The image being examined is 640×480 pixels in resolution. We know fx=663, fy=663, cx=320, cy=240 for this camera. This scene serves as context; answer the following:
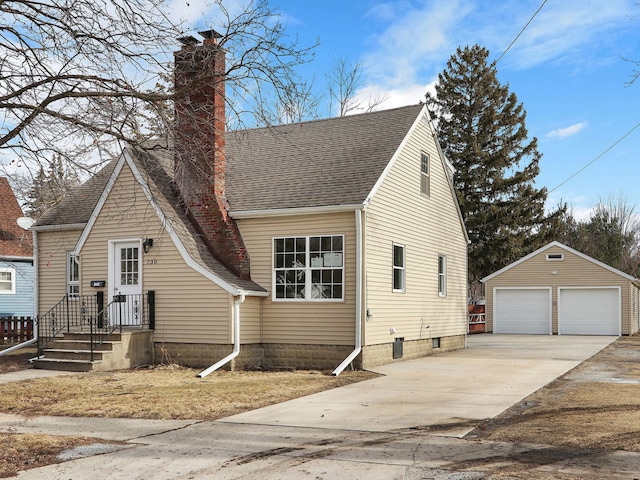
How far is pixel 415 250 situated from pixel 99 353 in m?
8.76

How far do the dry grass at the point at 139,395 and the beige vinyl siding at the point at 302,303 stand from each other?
107 centimetres

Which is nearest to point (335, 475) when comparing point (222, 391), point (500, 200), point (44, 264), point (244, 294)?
point (222, 391)

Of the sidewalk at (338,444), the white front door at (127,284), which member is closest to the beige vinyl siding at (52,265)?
the white front door at (127,284)

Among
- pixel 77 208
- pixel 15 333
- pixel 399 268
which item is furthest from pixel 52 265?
pixel 399 268

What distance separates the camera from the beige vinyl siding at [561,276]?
32125mm

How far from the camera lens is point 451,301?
21.6 metres

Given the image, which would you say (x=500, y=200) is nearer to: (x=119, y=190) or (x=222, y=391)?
(x=119, y=190)

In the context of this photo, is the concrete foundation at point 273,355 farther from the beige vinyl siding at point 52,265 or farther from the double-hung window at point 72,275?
the beige vinyl siding at point 52,265

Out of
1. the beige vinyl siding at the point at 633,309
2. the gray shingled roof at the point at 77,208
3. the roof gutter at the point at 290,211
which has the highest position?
the gray shingled roof at the point at 77,208

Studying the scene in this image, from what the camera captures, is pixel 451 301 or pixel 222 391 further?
pixel 451 301

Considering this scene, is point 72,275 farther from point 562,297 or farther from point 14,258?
point 562,297

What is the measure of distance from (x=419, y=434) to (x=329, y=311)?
7.41 meters

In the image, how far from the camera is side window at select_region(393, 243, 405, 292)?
17250 mm

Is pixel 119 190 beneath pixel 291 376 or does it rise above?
above
